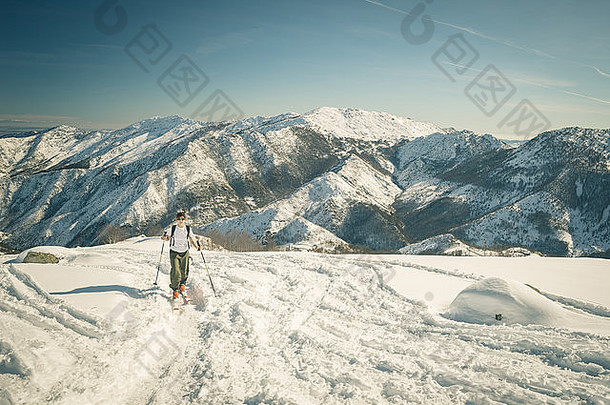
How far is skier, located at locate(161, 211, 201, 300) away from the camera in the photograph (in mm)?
9406

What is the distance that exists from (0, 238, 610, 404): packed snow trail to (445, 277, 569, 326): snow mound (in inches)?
23.0

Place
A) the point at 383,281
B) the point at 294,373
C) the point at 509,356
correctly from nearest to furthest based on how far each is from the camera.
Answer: the point at 294,373 < the point at 509,356 < the point at 383,281

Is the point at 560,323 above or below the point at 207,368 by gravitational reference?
above

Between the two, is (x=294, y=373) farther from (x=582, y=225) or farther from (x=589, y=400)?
(x=582, y=225)

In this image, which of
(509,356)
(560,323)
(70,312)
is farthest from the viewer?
(560,323)

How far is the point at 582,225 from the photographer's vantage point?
501ft

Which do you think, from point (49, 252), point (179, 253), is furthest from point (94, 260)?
point (179, 253)

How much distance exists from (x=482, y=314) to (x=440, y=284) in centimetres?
397

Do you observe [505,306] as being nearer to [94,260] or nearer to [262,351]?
[262,351]

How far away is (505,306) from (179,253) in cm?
1040

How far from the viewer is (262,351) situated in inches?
266

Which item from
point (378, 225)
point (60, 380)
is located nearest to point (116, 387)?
point (60, 380)

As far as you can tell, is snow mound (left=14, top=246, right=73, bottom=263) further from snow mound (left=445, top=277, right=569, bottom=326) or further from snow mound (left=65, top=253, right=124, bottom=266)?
snow mound (left=445, top=277, right=569, bottom=326)

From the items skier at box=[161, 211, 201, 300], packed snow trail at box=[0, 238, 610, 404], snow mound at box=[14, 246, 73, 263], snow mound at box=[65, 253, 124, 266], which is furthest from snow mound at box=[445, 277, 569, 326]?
snow mound at box=[14, 246, 73, 263]
